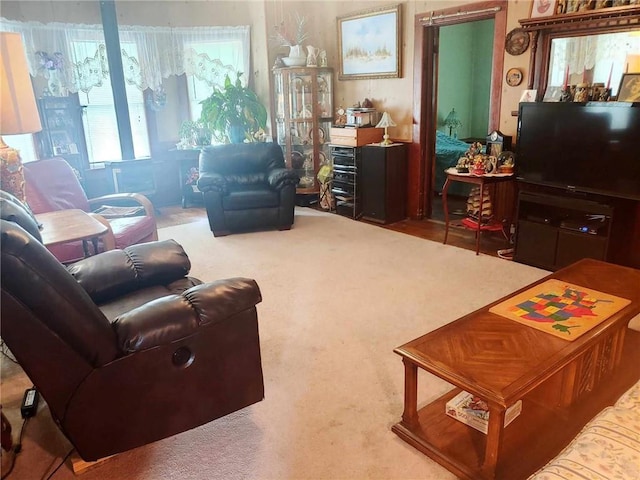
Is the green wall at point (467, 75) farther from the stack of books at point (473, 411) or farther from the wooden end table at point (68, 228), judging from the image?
the stack of books at point (473, 411)

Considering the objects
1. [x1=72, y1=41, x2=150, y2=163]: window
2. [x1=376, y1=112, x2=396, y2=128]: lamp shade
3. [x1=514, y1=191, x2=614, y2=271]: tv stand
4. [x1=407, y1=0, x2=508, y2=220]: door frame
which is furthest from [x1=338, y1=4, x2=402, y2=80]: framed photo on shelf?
[x1=72, y1=41, x2=150, y2=163]: window

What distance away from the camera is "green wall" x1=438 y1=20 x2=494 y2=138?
684 cm

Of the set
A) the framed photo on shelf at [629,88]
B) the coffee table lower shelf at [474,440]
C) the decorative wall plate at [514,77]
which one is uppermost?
the decorative wall plate at [514,77]

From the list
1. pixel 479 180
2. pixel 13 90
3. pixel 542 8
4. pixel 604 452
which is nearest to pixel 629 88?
pixel 542 8

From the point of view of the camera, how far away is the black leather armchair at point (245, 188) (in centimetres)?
504

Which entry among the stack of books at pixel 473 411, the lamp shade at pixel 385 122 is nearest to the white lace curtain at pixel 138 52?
the lamp shade at pixel 385 122

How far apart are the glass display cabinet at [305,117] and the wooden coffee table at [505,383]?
4.36 metres

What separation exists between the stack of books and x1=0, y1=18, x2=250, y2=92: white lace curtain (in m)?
5.48

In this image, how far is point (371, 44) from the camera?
5.61 metres

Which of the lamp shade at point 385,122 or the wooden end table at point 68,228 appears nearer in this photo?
the wooden end table at point 68,228

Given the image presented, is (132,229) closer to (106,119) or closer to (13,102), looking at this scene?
(13,102)

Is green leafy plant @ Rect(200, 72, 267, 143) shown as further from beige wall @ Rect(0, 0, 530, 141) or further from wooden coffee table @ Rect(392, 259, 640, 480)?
wooden coffee table @ Rect(392, 259, 640, 480)

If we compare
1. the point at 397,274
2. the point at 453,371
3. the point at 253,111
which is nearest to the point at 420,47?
the point at 253,111

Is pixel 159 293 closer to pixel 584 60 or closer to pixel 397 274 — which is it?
pixel 397 274
